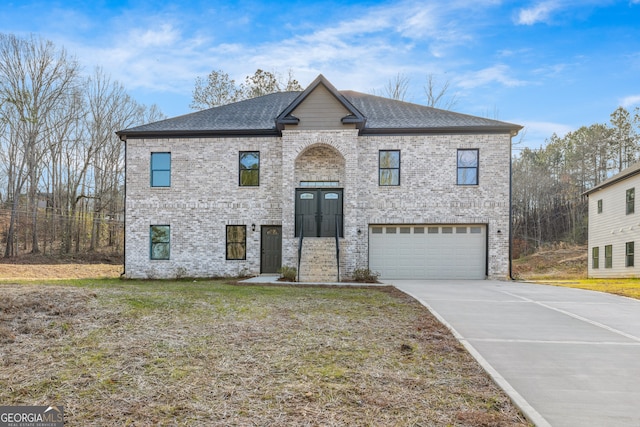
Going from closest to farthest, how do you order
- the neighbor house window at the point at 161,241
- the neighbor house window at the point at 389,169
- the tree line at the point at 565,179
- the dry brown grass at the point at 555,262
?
the neighbor house window at the point at 389,169, the neighbor house window at the point at 161,241, the dry brown grass at the point at 555,262, the tree line at the point at 565,179

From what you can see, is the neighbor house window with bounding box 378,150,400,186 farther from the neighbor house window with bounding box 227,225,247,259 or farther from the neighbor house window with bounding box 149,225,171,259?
the neighbor house window with bounding box 149,225,171,259

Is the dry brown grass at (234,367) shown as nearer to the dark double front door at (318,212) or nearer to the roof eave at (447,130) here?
the dark double front door at (318,212)

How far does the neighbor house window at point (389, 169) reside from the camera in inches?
707

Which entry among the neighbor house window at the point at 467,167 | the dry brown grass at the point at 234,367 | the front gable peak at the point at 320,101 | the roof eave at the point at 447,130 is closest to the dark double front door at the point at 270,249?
the front gable peak at the point at 320,101

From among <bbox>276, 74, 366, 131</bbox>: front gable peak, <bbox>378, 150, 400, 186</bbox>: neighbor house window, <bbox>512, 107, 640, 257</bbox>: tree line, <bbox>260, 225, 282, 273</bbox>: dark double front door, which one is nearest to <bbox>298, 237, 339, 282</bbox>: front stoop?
<bbox>260, 225, 282, 273</bbox>: dark double front door

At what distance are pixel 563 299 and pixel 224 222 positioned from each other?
12.7 meters

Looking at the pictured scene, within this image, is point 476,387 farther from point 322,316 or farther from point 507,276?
point 507,276

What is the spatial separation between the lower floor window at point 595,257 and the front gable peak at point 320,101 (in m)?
17.8

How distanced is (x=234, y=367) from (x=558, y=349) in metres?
4.44

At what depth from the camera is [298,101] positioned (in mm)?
17156

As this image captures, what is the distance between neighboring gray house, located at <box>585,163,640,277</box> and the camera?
71.4 ft

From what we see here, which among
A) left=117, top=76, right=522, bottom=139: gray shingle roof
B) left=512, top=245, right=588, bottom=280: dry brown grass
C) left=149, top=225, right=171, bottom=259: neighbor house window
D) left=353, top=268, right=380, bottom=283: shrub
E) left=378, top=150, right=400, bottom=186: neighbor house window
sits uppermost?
left=117, top=76, right=522, bottom=139: gray shingle roof

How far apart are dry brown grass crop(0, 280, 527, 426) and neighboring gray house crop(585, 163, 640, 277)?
19612 mm

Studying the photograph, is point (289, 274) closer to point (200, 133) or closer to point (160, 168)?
point (200, 133)
